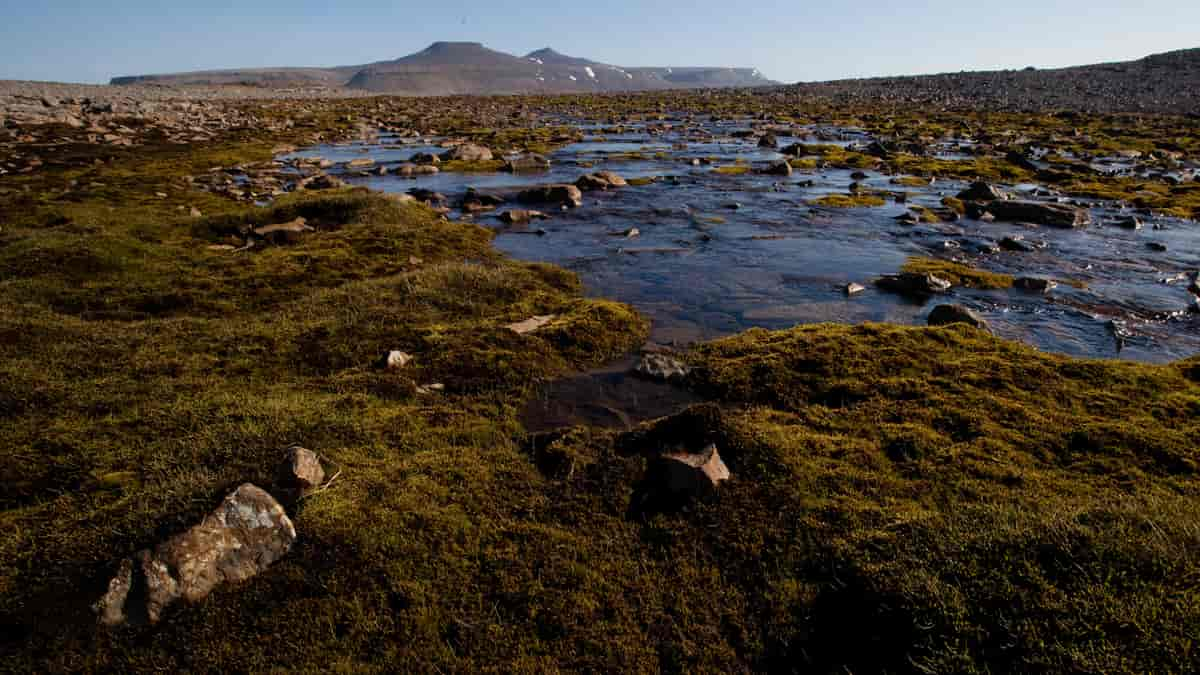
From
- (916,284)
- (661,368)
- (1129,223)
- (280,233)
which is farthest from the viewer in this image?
(1129,223)

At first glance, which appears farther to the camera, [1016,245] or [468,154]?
[468,154]

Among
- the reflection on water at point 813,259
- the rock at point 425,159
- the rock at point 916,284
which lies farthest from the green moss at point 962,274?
the rock at point 425,159

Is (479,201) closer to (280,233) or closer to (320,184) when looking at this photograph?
(320,184)

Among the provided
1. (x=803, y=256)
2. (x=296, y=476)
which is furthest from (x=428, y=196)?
(x=296, y=476)

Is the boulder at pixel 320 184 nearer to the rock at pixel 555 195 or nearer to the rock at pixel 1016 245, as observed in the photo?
the rock at pixel 555 195

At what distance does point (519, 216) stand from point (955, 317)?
661 inches

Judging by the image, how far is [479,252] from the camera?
19.2 m

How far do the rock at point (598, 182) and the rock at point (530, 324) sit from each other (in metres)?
20.1

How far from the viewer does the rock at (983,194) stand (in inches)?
1088

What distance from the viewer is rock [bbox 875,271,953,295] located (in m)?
15.9

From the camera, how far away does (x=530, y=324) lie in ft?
40.9

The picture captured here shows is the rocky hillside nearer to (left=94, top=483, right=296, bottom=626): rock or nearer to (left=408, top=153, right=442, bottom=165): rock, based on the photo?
(left=408, top=153, right=442, bottom=165): rock

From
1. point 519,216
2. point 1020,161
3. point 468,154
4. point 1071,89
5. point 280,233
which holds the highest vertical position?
point 1071,89

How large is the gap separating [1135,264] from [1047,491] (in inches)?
649
